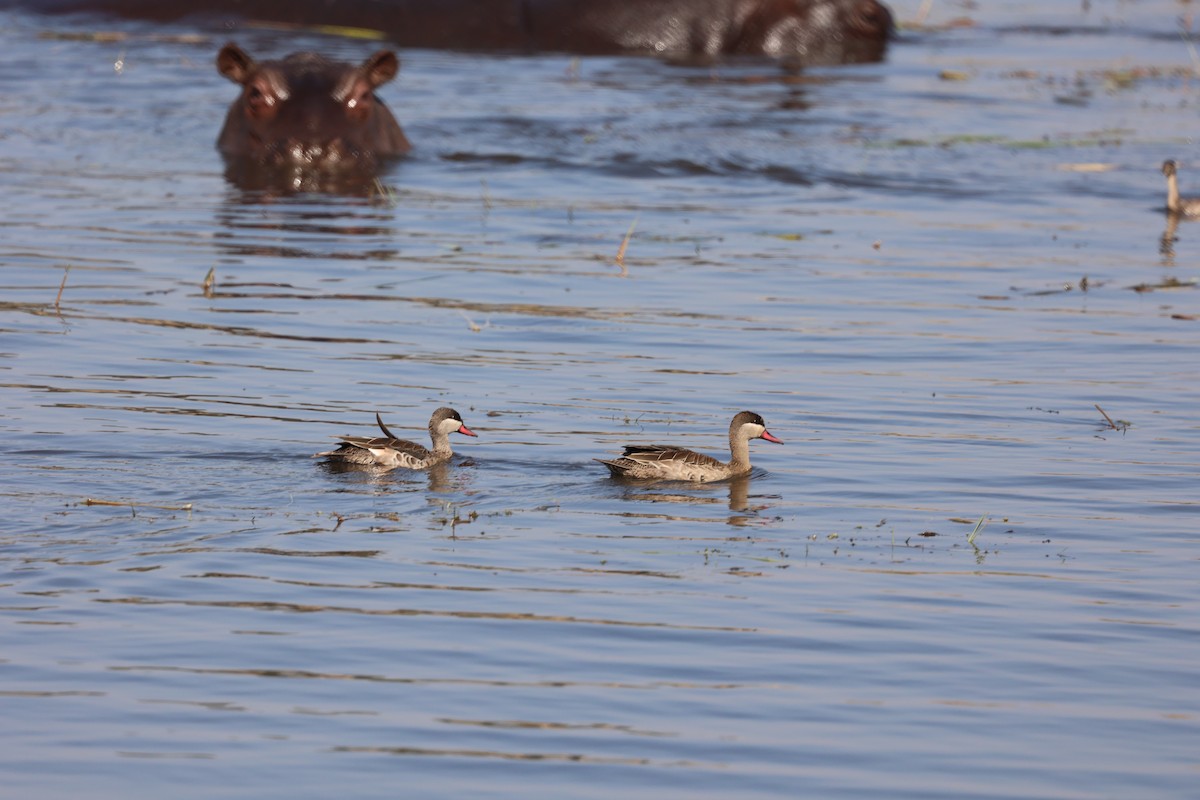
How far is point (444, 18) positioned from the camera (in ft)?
88.3

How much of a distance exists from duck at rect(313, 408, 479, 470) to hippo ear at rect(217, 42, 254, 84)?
391 inches

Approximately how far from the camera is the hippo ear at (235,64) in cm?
1952

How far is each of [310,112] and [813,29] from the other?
977 centimetres

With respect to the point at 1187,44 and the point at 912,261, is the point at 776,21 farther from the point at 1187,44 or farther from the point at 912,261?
the point at 912,261

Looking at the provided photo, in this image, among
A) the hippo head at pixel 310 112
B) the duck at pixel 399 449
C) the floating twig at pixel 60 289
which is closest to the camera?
the duck at pixel 399 449

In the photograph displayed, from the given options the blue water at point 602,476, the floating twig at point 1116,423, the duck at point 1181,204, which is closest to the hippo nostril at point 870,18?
the blue water at point 602,476

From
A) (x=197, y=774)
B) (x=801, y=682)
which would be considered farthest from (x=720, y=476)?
(x=197, y=774)

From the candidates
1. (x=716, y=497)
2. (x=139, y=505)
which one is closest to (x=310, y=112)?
(x=716, y=497)

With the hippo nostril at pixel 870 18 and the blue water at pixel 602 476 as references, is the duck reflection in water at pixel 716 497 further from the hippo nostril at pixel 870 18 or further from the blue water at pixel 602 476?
the hippo nostril at pixel 870 18

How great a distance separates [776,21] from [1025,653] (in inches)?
805

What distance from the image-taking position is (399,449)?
33.5 ft

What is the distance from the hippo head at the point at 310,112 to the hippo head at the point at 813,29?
8.52 m

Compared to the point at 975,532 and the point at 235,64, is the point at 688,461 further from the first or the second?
the point at 235,64

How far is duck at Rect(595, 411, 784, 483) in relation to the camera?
9.92 metres
